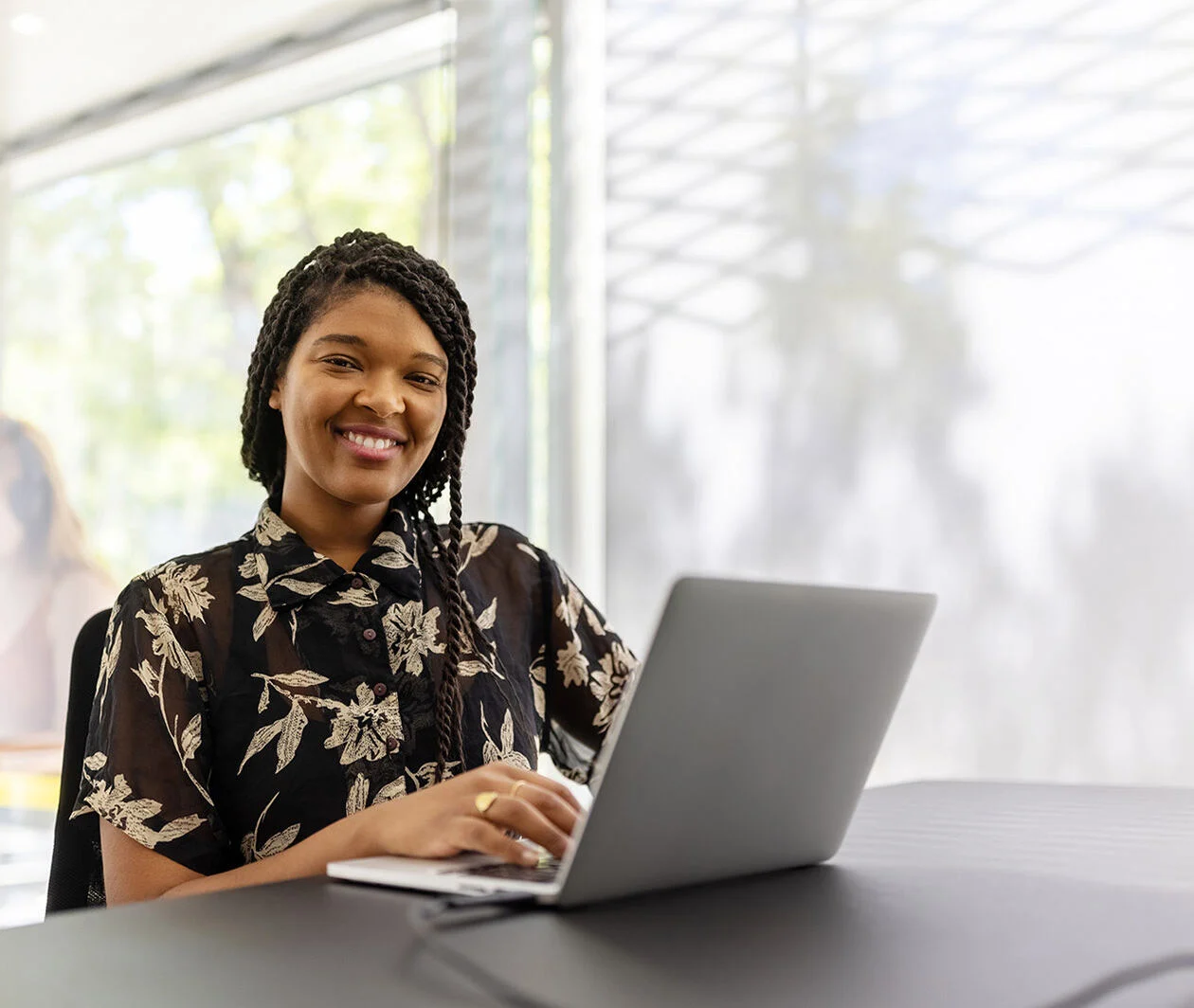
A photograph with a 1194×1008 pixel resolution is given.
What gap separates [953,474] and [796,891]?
214 cm

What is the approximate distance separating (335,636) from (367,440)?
0.21 meters

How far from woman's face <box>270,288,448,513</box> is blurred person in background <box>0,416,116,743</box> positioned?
1.16 meters

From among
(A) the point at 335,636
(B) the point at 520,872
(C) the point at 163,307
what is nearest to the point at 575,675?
(A) the point at 335,636

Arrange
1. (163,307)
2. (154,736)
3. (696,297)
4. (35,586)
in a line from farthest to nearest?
1. (696,297)
2. (163,307)
3. (35,586)
4. (154,736)

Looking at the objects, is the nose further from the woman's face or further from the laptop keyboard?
the laptop keyboard

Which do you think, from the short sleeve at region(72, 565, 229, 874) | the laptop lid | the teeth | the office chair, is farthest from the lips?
the laptop lid

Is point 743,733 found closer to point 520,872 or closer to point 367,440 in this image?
point 520,872

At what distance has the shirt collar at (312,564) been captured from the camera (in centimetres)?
132

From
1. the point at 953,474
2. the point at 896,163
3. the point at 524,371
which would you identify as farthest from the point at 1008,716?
the point at 524,371

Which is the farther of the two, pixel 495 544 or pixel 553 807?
pixel 495 544

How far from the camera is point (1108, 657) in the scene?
2689 mm

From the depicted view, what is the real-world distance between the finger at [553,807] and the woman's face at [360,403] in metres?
0.54

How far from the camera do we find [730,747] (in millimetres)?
831

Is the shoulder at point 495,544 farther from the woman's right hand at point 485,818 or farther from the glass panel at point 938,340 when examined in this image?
the glass panel at point 938,340
